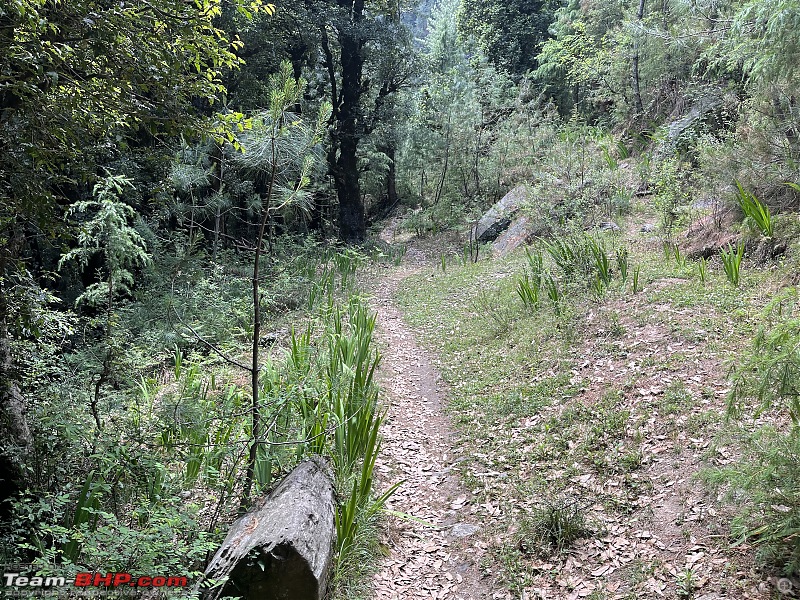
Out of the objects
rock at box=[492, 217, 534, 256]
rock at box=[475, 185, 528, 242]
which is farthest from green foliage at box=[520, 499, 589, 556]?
rock at box=[475, 185, 528, 242]

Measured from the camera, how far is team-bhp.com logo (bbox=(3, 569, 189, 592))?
205cm

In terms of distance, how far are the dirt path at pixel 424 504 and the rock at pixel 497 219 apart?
828 centimetres

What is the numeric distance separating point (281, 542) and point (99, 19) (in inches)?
115

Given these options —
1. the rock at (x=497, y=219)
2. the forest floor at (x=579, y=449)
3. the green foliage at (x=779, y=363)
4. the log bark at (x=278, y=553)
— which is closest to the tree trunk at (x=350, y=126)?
the rock at (x=497, y=219)

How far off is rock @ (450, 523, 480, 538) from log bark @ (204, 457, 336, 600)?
1137 millimetres

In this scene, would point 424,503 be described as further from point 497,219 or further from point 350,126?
point 350,126

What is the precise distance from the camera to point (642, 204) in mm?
10945

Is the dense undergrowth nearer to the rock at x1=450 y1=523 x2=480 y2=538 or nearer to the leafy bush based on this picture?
the rock at x1=450 y1=523 x2=480 y2=538

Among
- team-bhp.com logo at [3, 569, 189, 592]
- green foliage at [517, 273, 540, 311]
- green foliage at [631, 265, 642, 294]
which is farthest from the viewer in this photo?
green foliage at [517, 273, 540, 311]

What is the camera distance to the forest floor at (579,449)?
3045 mm

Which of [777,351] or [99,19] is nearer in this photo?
[777,351]

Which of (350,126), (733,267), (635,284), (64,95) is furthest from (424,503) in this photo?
(350,126)

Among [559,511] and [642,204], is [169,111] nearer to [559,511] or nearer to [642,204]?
[559,511]

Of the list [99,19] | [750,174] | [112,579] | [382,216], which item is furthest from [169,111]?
[382,216]
